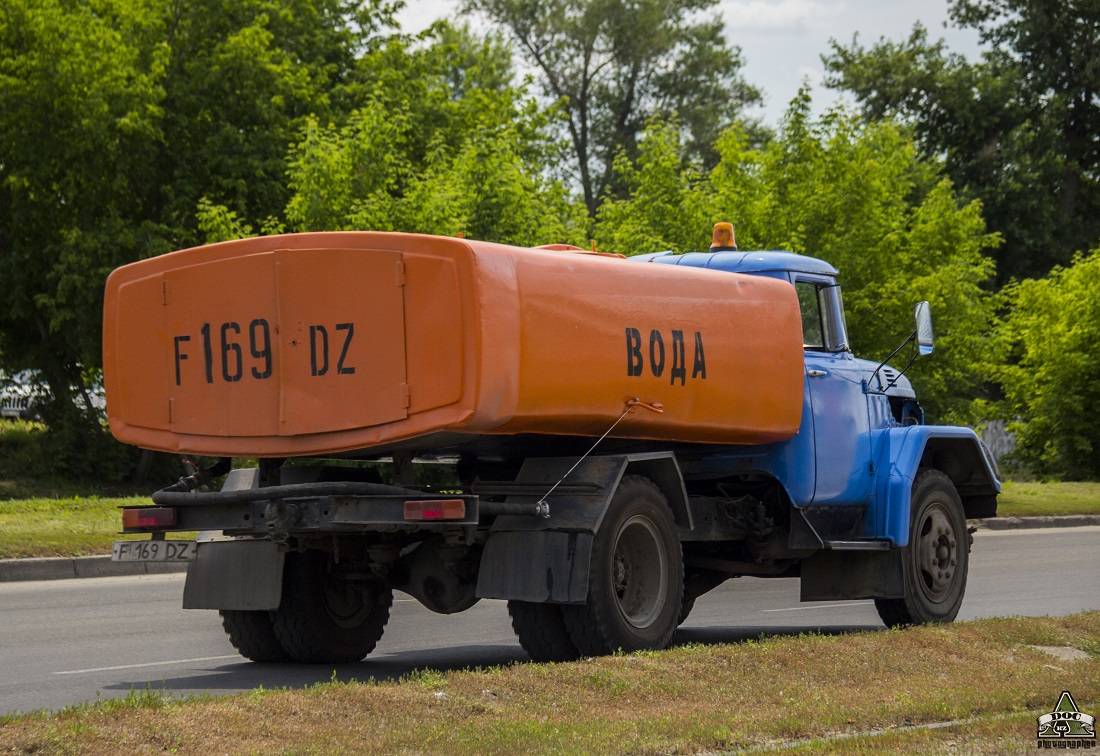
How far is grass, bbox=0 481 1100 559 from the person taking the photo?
16.2m

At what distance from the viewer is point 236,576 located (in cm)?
902

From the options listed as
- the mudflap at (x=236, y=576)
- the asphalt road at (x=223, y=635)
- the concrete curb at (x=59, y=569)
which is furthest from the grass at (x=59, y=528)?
the mudflap at (x=236, y=576)

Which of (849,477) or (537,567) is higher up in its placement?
(849,477)

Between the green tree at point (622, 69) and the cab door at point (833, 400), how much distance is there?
48370 millimetres

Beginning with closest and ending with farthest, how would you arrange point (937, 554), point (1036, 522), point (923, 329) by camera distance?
point (923, 329) < point (937, 554) < point (1036, 522)

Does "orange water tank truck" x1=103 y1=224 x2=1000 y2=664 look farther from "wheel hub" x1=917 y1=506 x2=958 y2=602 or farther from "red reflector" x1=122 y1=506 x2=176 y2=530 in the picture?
"wheel hub" x1=917 y1=506 x2=958 y2=602

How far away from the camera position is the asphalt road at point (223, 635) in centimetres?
888

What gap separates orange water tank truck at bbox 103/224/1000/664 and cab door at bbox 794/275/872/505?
0.03 metres

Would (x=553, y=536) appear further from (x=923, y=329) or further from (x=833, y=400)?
(x=923, y=329)

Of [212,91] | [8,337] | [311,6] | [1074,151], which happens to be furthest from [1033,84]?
[8,337]

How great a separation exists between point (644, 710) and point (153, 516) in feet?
11.1

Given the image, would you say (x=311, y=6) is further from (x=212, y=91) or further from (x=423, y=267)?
(x=423, y=267)

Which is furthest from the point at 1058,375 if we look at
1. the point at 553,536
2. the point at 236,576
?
the point at 236,576

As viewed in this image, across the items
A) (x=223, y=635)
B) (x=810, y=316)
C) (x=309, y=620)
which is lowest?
(x=223, y=635)
